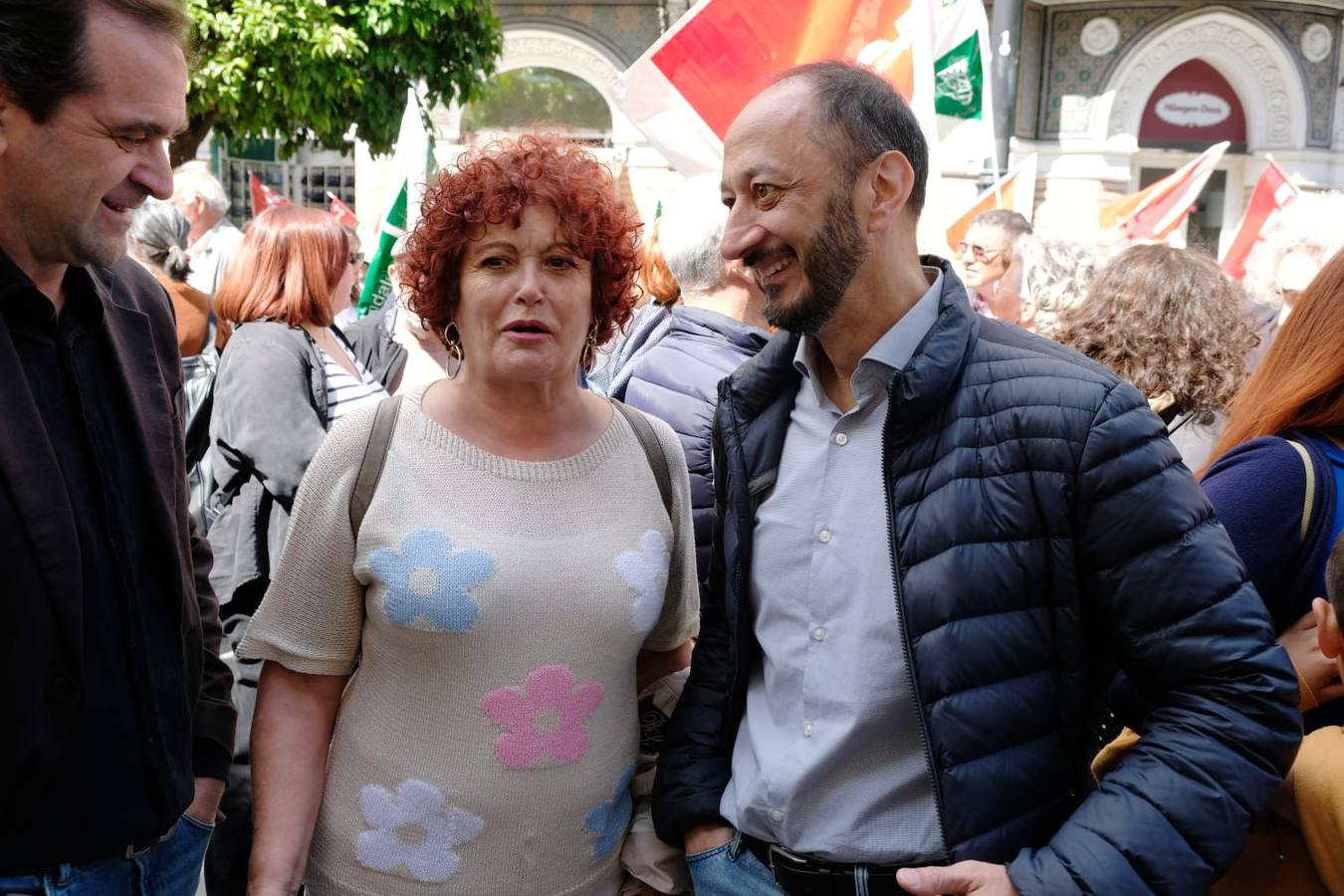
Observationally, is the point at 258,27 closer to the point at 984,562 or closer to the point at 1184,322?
Result: the point at 1184,322

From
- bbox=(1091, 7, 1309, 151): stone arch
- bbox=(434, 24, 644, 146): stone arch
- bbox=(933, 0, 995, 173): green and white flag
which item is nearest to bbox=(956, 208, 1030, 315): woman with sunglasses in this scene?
bbox=(933, 0, 995, 173): green and white flag

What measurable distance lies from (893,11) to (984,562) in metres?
3.58

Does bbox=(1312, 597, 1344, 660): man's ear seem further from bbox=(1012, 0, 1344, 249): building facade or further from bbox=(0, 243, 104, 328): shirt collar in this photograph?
bbox=(1012, 0, 1344, 249): building facade

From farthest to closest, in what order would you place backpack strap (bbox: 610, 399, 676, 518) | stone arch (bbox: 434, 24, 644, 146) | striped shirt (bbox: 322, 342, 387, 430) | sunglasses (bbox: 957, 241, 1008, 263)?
stone arch (bbox: 434, 24, 644, 146) → sunglasses (bbox: 957, 241, 1008, 263) → striped shirt (bbox: 322, 342, 387, 430) → backpack strap (bbox: 610, 399, 676, 518)

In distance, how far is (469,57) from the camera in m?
13.5

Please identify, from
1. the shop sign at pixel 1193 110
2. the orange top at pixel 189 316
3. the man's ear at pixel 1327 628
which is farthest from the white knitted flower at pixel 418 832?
the shop sign at pixel 1193 110

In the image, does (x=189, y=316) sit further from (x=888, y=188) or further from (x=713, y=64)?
(x=888, y=188)

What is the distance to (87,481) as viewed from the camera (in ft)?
5.91

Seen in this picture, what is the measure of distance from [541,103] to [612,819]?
17.9 m

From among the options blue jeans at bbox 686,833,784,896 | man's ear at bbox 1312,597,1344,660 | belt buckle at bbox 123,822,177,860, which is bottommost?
blue jeans at bbox 686,833,784,896

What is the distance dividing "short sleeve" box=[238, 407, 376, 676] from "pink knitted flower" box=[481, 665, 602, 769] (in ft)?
0.90

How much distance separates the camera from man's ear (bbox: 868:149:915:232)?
6.55ft

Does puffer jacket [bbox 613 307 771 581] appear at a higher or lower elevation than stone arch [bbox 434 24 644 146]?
lower

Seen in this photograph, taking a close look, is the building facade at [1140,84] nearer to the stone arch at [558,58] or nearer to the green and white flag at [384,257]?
the stone arch at [558,58]
